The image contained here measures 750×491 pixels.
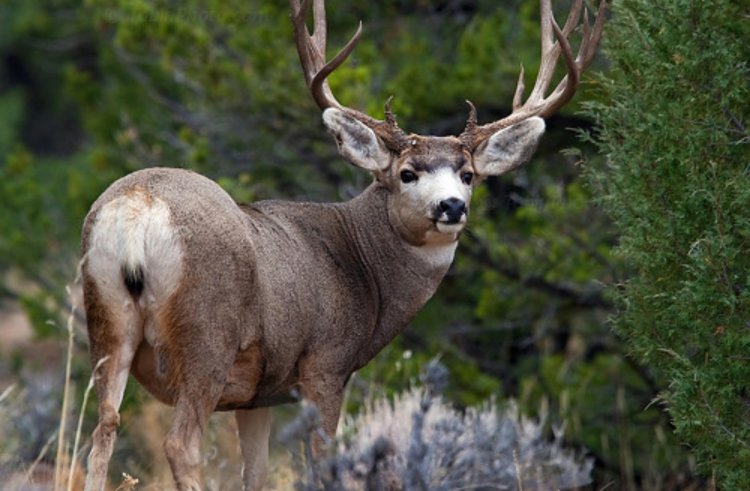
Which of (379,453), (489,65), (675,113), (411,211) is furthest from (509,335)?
(379,453)

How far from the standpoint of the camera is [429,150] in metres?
7.64

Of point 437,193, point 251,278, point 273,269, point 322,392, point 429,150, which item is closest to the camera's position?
point 251,278

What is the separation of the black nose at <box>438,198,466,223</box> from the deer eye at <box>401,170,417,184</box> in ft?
1.04

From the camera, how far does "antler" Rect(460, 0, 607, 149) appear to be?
25.2 ft

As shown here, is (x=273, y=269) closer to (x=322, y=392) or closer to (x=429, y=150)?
(x=322, y=392)

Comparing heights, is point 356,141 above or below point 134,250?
above

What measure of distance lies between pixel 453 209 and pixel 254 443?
1.53m

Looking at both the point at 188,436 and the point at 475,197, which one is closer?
the point at 188,436

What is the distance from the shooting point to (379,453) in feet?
18.4

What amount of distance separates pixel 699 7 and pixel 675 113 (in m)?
0.46

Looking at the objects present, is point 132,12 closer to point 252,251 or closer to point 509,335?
point 509,335

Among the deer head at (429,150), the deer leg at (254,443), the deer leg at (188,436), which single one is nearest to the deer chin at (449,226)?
the deer head at (429,150)

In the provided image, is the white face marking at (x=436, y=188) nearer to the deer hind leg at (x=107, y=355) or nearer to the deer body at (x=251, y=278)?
the deer body at (x=251, y=278)

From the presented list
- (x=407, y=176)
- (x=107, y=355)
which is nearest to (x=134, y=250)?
(x=107, y=355)
